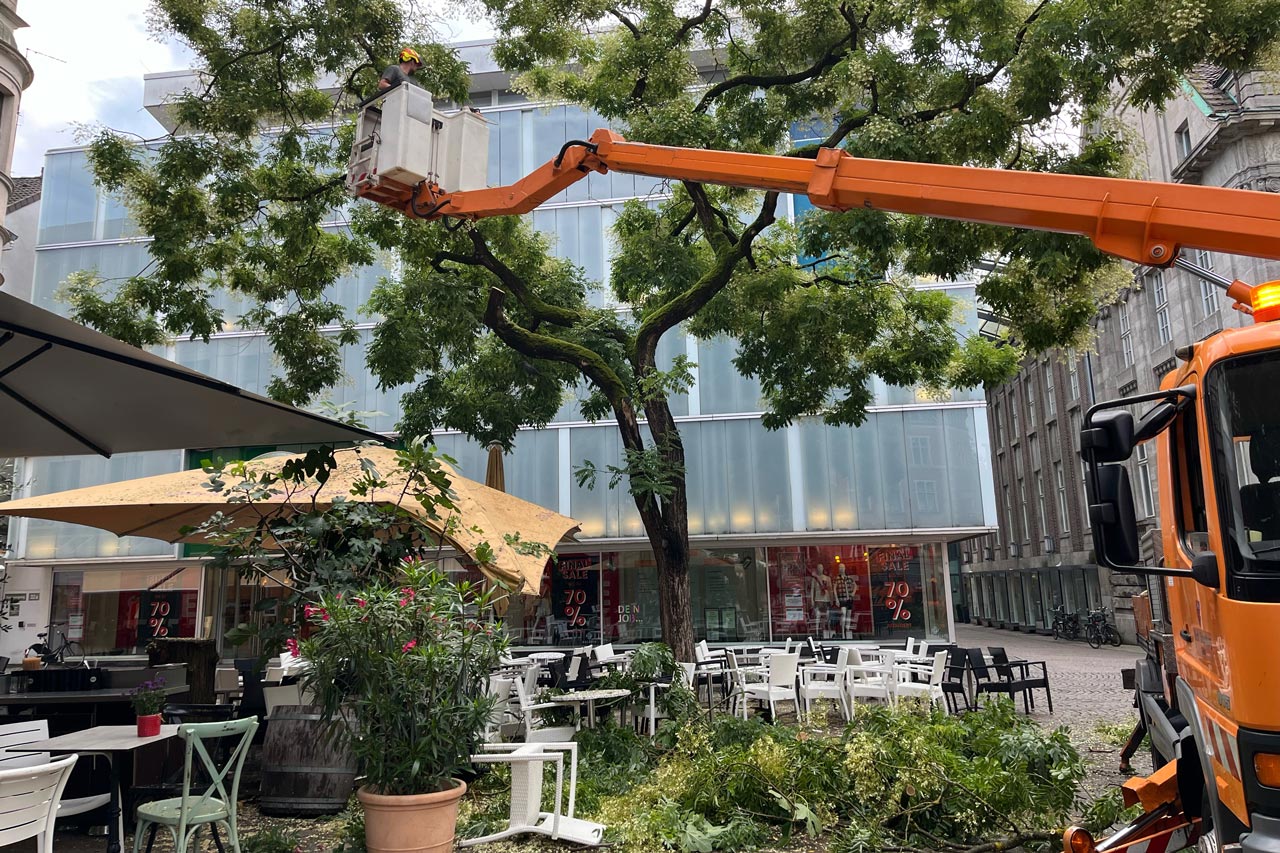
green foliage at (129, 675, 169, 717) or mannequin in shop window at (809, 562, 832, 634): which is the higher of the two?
mannequin in shop window at (809, 562, 832, 634)

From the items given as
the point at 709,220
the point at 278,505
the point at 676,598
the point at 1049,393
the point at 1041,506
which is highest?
the point at 1049,393

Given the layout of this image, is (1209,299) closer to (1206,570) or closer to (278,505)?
(278,505)

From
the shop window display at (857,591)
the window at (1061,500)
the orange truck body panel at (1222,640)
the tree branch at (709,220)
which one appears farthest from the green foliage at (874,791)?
the window at (1061,500)

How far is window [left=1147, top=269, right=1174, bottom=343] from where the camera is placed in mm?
27922

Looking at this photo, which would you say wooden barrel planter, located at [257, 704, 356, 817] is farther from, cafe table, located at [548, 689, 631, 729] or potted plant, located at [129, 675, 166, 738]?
cafe table, located at [548, 689, 631, 729]

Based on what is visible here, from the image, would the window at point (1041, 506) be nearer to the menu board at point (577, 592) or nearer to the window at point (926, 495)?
the window at point (926, 495)

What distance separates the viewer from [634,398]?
1157 centimetres

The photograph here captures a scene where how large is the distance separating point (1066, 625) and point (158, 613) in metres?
31.5

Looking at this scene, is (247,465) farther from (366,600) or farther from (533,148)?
(533,148)

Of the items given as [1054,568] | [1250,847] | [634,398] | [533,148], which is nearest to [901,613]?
[634,398]

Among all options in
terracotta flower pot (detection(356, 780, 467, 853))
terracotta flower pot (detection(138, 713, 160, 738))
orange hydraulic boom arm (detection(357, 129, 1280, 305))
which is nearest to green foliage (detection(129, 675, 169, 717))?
terracotta flower pot (detection(138, 713, 160, 738))

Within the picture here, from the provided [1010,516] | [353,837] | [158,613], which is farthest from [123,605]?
[1010,516]

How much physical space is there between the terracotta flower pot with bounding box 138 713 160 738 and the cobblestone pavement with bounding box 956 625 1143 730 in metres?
11.2

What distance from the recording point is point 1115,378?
3309 cm
